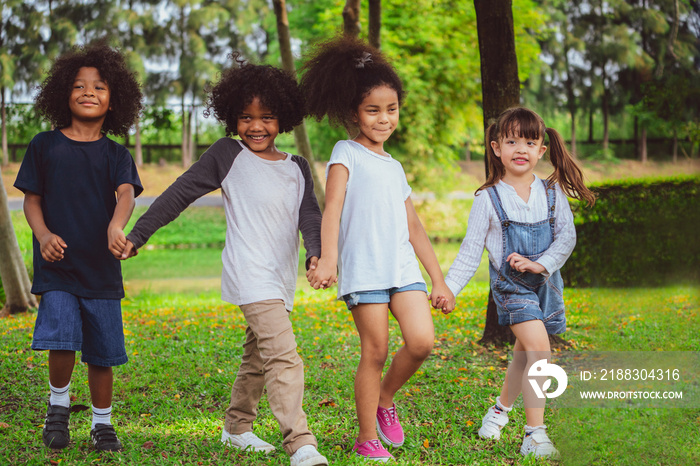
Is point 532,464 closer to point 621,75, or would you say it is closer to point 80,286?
point 621,75

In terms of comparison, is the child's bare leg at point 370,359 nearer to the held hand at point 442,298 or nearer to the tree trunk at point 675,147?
the held hand at point 442,298

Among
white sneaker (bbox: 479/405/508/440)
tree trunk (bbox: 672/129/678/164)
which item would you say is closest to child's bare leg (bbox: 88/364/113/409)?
white sneaker (bbox: 479/405/508/440)

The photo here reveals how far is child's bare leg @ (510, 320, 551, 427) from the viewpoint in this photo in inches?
120

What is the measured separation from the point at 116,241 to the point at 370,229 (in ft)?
3.68

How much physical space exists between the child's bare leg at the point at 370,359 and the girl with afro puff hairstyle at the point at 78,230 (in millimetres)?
1141

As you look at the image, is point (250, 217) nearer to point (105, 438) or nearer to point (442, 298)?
point (442, 298)

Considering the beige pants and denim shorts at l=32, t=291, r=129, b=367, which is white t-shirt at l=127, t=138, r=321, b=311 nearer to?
the beige pants

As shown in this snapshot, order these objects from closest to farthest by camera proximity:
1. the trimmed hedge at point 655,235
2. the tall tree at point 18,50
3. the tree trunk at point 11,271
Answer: the trimmed hedge at point 655,235, the tree trunk at point 11,271, the tall tree at point 18,50

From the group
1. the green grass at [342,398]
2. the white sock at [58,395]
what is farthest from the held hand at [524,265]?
the white sock at [58,395]

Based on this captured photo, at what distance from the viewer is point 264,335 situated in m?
2.88

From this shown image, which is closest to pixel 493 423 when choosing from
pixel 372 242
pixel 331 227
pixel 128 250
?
pixel 372 242

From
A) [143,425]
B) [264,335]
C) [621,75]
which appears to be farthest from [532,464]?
[143,425]

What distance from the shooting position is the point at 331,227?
9.56 ft

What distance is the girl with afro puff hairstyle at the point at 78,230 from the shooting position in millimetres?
3020
